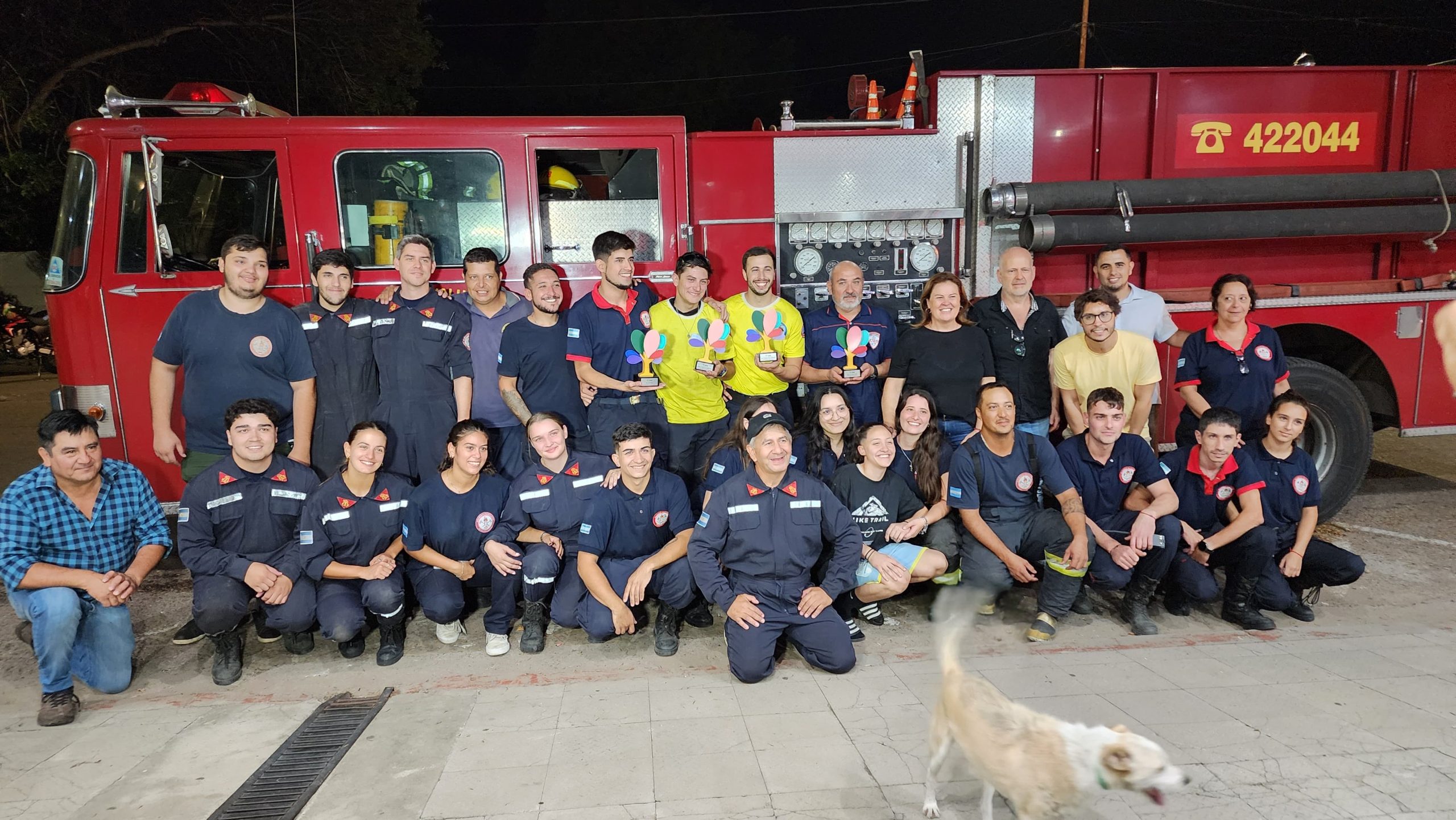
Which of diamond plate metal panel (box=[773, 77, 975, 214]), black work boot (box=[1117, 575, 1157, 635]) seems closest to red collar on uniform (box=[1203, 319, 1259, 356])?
black work boot (box=[1117, 575, 1157, 635])

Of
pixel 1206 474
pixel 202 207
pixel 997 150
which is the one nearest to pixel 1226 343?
pixel 1206 474

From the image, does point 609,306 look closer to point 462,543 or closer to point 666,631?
point 462,543

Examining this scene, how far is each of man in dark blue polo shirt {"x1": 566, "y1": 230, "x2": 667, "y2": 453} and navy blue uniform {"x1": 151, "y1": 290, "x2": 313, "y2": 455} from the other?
1490 mm

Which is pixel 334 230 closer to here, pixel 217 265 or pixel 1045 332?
pixel 217 265

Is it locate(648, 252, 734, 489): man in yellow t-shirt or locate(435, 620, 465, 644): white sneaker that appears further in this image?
locate(648, 252, 734, 489): man in yellow t-shirt

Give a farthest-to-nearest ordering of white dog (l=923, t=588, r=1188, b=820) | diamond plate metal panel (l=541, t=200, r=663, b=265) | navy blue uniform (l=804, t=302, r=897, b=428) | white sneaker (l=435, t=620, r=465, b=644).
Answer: diamond plate metal panel (l=541, t=200, r=663, b=265) < navy blue uniform (l=804, t=302, r=897, b=428) < white sneaker (l=435, t=620, r=465, b=644) < white dog (l=923, t=588, r=1188, b=820)

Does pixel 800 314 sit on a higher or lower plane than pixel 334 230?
lower

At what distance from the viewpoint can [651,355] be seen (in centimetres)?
462

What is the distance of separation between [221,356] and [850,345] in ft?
11.0

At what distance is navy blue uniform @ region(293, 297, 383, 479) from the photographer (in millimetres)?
4570

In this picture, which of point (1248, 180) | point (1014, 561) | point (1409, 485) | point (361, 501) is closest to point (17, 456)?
point (361, 501)

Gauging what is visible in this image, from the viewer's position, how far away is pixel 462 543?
4215mm

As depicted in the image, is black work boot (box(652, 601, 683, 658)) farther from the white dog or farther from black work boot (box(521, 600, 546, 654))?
the white dog

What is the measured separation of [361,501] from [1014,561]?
326 cm
